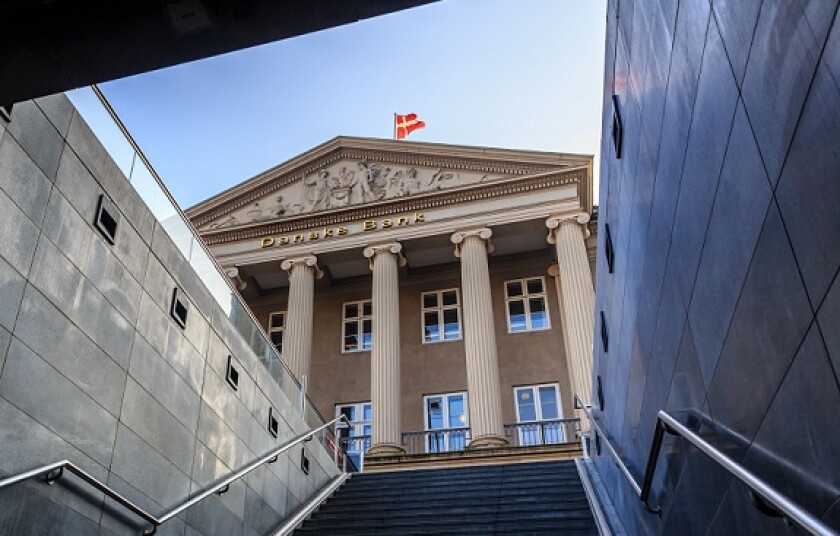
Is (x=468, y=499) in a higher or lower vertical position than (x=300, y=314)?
lower

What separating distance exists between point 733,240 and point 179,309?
21.1ft

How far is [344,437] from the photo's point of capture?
1001 inches

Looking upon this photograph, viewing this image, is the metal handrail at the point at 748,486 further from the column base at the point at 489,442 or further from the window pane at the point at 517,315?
the window pane at the point at 517,315

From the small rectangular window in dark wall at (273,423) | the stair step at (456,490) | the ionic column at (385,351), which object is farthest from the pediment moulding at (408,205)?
the small rectangular window in dark wall at (273,423)

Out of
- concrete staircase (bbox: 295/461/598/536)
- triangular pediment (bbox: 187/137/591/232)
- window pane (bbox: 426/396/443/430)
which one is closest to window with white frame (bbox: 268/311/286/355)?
triangular pediment (bbox: 187/137/591/232)

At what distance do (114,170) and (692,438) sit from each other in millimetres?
5804

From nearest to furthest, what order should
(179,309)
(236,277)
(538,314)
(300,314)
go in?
(179,309) → (300,314) → (538,314) → (236,277)

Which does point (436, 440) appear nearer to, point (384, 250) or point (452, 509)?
point (384, 250)

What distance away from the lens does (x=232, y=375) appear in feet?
32.7

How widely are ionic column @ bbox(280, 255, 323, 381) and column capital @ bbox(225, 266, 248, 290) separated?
1.91 meters

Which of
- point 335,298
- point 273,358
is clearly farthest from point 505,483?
point 335,298

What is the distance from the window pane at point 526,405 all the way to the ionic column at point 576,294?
1.73m

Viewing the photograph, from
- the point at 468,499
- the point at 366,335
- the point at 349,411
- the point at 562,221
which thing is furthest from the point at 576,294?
the point at 468,499

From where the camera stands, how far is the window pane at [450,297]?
28.7 m
